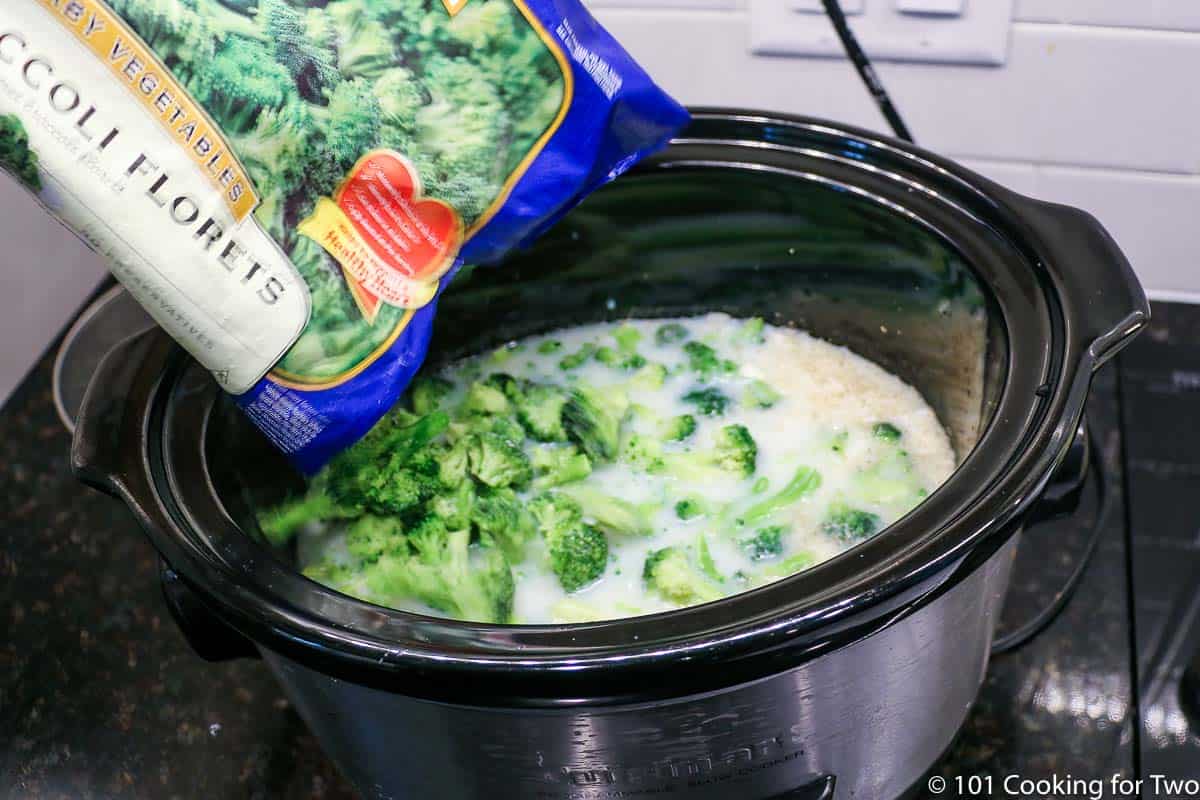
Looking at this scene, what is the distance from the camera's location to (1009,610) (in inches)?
40.9

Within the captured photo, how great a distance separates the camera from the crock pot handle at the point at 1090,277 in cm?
72

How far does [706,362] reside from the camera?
1.10 m

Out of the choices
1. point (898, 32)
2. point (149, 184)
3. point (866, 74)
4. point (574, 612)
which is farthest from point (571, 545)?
point (898, 32)

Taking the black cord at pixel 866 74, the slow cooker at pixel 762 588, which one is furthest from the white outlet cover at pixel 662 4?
the slow cooker at pixel 762 588

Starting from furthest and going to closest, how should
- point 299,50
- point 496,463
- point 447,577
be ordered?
point 496,463
point 447,577
point 299,50

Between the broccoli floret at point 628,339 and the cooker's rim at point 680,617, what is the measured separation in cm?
47

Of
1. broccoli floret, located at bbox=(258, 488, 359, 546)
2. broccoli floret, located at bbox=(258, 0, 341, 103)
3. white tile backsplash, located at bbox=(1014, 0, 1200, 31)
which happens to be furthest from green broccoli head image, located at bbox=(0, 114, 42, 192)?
white tile backsplash, located at bbox=(1014, 0, 1200, 31)

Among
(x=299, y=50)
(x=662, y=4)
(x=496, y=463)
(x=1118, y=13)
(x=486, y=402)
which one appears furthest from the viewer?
(x=662, y=4)

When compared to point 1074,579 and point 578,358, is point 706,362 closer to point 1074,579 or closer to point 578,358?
point 578,358

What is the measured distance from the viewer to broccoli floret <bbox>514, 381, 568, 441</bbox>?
3.29ft

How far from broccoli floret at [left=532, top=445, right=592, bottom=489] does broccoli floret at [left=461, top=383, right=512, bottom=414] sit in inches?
2.8

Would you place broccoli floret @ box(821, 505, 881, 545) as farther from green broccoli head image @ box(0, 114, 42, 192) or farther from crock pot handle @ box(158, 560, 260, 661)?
green broccoli head image @ box(0, 114, 42, 192)

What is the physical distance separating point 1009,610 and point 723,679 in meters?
0.54

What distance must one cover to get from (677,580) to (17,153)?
1.65 ft
